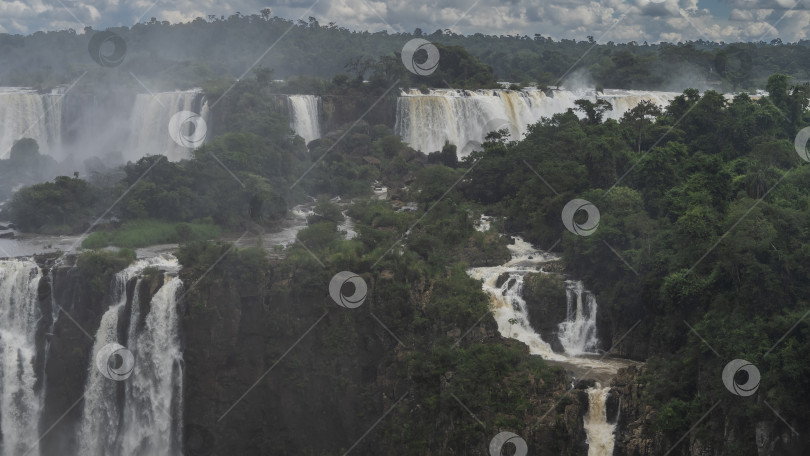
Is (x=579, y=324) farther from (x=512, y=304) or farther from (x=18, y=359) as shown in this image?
(x=18, y=359)

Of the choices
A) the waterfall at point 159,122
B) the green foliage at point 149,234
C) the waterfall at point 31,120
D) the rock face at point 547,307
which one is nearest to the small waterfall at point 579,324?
the rock face at point 547,307

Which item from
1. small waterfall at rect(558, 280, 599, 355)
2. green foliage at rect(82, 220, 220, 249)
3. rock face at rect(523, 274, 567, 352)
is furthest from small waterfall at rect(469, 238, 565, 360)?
green foliage at rect(82, 220, 220, 249)

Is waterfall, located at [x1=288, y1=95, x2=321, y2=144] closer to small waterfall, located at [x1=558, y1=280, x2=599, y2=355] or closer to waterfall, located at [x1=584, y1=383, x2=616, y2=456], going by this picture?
small waterfall, located at [x1=558, y1=280, x2=599, y2=355]

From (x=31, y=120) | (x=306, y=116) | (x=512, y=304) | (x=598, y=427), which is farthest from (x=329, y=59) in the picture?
(x=598, y=427)

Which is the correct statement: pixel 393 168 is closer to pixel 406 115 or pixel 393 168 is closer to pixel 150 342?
pixel 406 115

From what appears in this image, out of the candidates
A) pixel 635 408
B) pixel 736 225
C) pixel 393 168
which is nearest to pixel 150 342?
pixel 635 408
